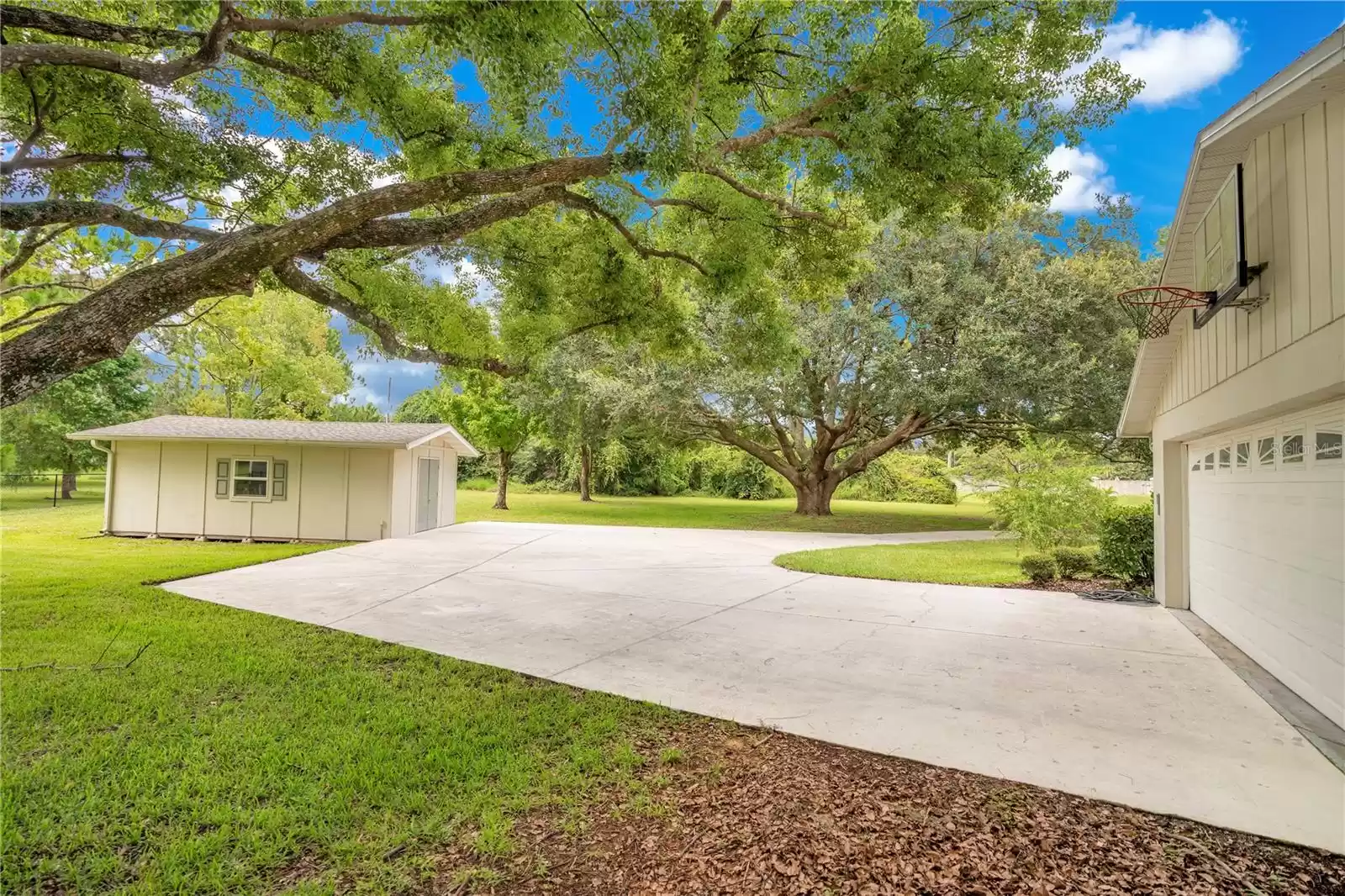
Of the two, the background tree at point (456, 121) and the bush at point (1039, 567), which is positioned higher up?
the background tree at point (456, 121)

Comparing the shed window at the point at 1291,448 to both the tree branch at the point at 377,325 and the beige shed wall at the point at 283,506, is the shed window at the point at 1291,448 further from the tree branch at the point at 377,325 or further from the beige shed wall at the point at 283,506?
the beige shed wall at the point at 283,506

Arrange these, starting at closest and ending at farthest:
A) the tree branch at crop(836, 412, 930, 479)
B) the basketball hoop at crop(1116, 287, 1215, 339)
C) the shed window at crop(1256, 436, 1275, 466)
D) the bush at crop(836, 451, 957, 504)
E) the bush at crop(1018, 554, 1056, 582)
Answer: the shed window at crop(1256, 436, 1275, 466), the basketball hoop at crop(1116, 287, 1215, 339), the bush at crop(1018, 554, 1056, 582), the tree branch at crop(836, 412, 930, 479), the bush at crop(836, 451, 957, 504)

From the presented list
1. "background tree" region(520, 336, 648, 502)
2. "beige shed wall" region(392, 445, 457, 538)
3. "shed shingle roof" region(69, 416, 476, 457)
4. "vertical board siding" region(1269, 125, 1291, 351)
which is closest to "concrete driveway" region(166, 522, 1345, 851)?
"vertical board siding" region(1269, 125, 1291, 351)

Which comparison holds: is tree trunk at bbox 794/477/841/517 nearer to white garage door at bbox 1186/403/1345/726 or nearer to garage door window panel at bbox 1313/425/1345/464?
white garage door at bbox 1186/403/1345/726

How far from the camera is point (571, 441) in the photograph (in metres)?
22.2

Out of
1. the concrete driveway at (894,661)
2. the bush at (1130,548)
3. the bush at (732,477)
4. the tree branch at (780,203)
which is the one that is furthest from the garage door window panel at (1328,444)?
the bush at (732,477)

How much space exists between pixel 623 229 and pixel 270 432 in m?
11.5

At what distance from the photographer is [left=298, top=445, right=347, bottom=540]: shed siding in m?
14.3

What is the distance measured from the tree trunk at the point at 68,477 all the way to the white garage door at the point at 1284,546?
106ft

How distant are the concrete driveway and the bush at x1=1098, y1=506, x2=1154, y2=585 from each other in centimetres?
140

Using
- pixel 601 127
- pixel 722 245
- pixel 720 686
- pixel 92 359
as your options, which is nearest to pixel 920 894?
pixel 720 686

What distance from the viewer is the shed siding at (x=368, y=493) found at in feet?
47.2

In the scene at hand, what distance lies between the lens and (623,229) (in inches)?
283

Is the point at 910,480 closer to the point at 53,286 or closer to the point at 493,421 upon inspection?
the point at 493,421
